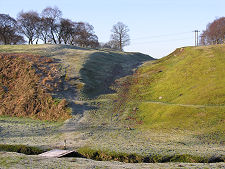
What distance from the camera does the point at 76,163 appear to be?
726 inches

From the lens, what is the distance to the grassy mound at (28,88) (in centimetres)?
4191

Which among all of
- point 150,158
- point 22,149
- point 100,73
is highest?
point 100,73

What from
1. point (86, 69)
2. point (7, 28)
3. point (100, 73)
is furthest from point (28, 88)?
point (7, 28)

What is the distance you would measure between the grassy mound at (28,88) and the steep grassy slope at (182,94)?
40.2 feet

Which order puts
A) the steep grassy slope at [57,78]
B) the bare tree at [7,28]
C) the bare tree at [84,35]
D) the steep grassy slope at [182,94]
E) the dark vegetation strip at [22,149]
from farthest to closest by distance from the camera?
the bare tree at [84,35] < the bare tree at [7,28] < the steep grassy slope at [57,78] < the steep grassy slope at [182,94] < the dark vegetation strip at [22,149]

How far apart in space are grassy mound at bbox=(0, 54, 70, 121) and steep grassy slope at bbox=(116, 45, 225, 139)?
12243 mm

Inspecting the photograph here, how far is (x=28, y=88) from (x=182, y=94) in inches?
1163

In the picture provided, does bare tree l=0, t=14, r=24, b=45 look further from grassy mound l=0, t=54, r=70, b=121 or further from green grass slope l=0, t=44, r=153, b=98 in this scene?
grassy mound l=0, t=54, r=70, b=121

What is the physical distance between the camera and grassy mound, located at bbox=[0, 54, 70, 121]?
41.9 meters

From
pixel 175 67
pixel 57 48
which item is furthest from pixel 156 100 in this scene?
pixel 57 48

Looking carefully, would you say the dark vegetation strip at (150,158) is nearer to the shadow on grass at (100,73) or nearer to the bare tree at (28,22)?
the shadow on grass at (100,73)

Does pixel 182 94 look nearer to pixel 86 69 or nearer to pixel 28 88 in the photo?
pixel 86 69

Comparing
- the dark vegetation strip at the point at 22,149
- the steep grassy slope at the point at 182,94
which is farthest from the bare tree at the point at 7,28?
the dark vegetation strip at the point at 22,149

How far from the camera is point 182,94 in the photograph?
44125 mm
